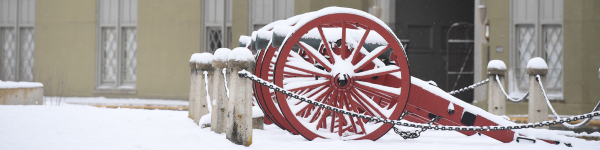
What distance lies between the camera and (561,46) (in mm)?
11000

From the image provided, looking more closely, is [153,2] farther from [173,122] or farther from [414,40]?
[173,122]

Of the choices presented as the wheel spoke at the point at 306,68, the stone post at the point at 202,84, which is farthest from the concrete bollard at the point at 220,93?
the stone post at the point at 202,84

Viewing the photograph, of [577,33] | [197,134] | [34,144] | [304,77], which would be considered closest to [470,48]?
[577,33]

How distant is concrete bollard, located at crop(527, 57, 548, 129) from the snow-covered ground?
3.06 feet

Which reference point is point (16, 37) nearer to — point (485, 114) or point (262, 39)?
point (262, 39)

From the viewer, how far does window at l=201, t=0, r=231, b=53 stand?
14250 millimetres

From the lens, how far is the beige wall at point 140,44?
559 inches

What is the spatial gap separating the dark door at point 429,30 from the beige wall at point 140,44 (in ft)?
19.4

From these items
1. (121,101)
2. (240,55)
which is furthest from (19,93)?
(240,55)

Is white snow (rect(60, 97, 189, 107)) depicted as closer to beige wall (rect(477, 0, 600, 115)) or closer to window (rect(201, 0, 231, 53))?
window (rect(201, 0, 231, 53))

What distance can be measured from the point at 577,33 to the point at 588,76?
92 cm

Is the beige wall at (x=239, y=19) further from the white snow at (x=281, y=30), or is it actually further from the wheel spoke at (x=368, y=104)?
the wheel spoke at (x=368, y=104)

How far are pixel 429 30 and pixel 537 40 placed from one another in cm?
426

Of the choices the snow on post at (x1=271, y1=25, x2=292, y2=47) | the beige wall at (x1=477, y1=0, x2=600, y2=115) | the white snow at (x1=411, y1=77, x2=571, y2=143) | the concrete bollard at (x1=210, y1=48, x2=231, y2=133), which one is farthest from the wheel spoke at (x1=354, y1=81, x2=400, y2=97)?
the beige wall at (x1=477, y1=0, x2=600, y2=115)
